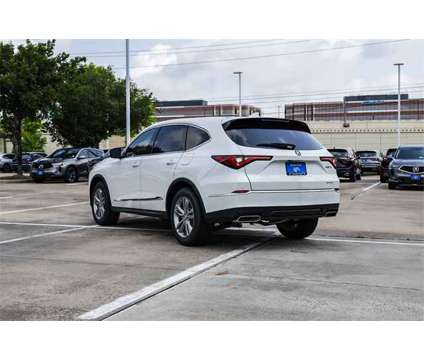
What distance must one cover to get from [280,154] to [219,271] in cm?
206

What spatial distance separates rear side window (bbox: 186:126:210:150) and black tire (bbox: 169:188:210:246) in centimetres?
64

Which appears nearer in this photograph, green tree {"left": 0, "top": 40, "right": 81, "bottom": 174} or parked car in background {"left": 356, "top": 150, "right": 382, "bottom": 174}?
green tree {"left": 0, "top": 40, "right": 81, "bottom": 174}

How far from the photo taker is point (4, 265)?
24.2 ft

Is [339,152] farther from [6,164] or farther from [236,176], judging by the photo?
[6,164]

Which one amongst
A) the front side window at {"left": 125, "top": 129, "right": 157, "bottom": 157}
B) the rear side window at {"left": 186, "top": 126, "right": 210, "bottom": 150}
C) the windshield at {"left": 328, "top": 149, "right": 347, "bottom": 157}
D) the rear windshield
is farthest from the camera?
the windshield at {"left": 328, "top": 149, "right": 347, "bottom": 157}

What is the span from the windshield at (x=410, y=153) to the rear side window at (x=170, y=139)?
51.0 feet

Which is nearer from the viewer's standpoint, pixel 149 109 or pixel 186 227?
pixel 186 227

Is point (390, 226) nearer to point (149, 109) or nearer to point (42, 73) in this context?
point (42, 73)

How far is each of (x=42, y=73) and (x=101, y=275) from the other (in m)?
28.0

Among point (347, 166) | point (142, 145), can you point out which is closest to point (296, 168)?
point (142, 145)

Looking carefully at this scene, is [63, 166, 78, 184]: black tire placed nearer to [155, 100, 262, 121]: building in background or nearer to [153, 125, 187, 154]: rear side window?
[153, 125, 187, 154]: rear side window

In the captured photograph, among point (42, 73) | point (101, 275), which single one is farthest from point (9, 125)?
point (101, 275)

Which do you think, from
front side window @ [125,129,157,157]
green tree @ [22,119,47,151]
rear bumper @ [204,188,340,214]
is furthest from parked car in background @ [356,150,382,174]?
green tree @ [22,119,47,151]

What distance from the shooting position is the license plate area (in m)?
8.37
